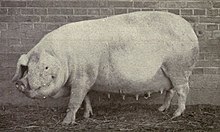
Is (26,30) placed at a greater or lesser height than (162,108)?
greater

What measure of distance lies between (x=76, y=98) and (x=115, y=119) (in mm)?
256

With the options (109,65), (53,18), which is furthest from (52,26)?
(109,65)

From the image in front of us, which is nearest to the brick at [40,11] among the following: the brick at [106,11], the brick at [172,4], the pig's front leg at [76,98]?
the brick at [106,11]

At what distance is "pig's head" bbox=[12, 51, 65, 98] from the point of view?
9.05 ft

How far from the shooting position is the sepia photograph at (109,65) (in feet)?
9.26

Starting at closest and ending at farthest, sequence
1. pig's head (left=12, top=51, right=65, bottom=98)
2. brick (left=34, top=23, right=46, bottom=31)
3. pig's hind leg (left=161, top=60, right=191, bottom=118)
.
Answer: pig's head (left=12, top=51, right=65, bottom=98), brick (left=34, top=23, right=46, bottom=31), pig's hind leg (left=161, top=60, right=191, bottom=118)

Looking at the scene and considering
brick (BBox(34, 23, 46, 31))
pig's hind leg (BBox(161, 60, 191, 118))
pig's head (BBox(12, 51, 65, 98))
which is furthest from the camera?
pig's hind leg (BBox(161, 60, 191, 118))

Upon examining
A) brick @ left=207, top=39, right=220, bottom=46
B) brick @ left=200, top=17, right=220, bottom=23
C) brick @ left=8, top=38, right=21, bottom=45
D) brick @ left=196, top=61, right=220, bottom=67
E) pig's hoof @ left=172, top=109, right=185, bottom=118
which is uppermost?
brick @ left=200, top=17, right=220, bottom=23

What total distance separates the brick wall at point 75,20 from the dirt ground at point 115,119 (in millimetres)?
70

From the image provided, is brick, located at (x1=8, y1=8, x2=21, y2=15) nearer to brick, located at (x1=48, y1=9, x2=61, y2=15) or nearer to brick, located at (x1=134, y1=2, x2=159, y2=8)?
brick, located at (x1=48, y1=9, x2=61, y2=15)

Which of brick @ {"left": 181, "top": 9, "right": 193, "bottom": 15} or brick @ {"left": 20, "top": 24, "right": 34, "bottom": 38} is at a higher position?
brick @ {"left": 181, "top": 9, "right": 193, "bottom": 15}

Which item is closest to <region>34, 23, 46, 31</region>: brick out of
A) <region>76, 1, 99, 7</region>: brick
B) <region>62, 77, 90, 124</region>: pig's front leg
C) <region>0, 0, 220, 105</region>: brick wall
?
<region>0, 0, 220, 105</region>: brick wall

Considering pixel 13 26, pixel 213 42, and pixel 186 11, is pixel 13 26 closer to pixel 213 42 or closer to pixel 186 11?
pixel 186 11

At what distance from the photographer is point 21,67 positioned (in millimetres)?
2793
